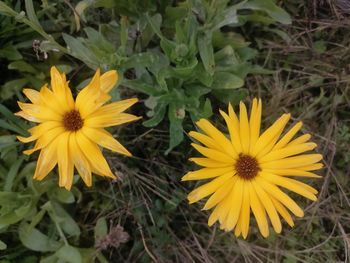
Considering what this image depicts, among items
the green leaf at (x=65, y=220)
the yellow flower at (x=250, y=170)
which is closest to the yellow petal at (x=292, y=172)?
the yellow flower at (x=250, y=170)

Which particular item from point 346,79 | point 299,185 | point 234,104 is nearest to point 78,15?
point 234,104

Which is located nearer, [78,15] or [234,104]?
[78,15]

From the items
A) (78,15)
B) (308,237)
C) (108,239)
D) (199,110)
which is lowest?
(308,237)

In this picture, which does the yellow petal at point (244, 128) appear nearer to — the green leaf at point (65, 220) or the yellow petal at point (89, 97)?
the yellow petal at point (89, 97)

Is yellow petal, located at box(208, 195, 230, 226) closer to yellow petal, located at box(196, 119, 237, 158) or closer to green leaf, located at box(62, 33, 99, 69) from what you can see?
yellow petal, located at box(196, 119, 237, 158)

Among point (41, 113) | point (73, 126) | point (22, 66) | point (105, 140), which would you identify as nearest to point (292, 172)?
point (105, 140)

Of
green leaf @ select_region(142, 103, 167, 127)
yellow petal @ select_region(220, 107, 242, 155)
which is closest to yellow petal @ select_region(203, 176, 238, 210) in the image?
yellow petal @ select_region(220, 107, 242, 155)

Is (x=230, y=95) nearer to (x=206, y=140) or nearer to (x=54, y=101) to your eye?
(x=206, y=140)

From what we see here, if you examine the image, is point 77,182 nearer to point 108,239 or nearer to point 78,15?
point 108,239
